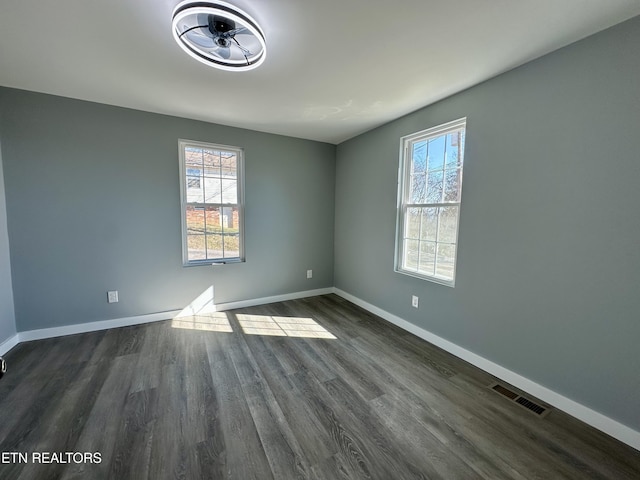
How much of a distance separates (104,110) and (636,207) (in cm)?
442

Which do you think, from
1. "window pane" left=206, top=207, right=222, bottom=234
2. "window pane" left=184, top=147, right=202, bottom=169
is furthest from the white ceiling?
"window pane" left=206, top=207, right=222, bottom=234

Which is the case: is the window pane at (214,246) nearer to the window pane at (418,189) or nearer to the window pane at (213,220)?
the window pane at (213,220)

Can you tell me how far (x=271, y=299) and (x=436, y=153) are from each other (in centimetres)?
289

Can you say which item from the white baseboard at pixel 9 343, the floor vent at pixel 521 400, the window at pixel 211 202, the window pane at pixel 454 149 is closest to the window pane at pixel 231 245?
the window at pixel 211 202

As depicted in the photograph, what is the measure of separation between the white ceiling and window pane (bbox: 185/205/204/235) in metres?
1.16

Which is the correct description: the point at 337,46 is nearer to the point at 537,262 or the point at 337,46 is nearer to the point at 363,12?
the point at 363,12

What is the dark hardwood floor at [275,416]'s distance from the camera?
1360 millimetres

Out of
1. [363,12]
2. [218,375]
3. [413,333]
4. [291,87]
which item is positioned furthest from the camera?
[413,333]

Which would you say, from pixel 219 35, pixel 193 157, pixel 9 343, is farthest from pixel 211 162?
pixel 9 343

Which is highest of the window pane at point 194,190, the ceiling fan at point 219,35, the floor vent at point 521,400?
the ceiling fan at point 219,35

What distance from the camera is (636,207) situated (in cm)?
146

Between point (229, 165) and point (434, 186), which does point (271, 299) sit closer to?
point (229, 165)

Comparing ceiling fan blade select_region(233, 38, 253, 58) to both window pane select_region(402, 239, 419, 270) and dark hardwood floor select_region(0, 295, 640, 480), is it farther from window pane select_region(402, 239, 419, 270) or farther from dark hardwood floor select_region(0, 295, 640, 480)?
dark hardwood floor select_region(0, 295, 640, 480)

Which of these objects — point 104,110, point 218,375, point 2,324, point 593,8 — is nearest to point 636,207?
point 593,8
